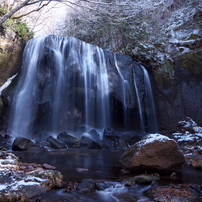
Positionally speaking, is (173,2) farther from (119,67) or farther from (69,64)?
(69,64)

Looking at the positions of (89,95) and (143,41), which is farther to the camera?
(143,41)

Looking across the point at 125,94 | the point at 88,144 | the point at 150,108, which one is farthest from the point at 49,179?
the point at 150,108

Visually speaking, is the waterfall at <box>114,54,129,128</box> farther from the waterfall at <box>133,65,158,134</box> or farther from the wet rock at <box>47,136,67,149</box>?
the wet rock at <box>47,136,67,149</box>

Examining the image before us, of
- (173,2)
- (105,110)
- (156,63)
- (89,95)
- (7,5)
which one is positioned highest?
(173,2)

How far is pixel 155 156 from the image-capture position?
4586 millimetres

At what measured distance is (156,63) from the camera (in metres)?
15.4

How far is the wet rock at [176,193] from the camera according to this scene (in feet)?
9.53

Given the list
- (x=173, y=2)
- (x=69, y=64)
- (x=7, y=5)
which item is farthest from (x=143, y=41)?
(x=7, y=5)

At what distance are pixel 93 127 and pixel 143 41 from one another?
9214 millimetres

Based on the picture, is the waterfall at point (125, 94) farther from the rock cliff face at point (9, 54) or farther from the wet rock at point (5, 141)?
the wet rock at point (5, 141)

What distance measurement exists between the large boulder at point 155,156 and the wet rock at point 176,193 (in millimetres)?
1048

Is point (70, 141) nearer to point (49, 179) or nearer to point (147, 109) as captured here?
point (49, 179)

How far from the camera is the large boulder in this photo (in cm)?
453

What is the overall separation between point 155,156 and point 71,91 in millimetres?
8626
